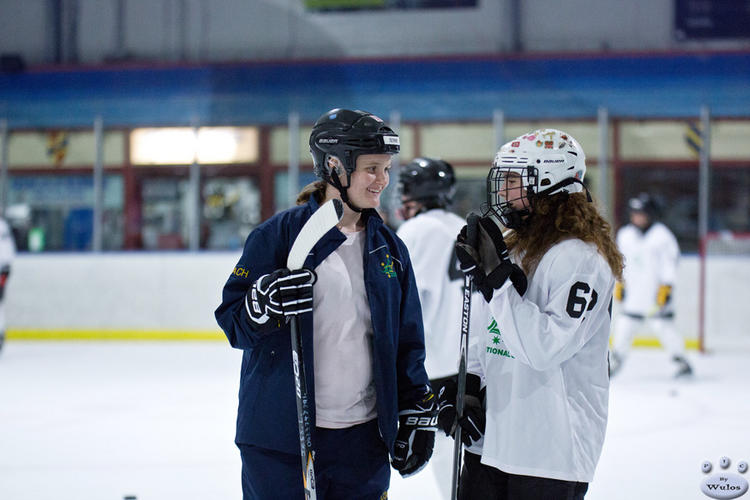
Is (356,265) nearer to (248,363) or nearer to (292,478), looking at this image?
(248,363)

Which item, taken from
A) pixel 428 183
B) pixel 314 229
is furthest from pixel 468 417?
pixel 428 183

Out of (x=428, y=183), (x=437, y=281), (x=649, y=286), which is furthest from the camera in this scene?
(x=649, y=286)

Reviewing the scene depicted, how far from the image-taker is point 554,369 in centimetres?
163

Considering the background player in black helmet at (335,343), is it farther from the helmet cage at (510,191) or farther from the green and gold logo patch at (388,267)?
the helmet cage at (510,191)

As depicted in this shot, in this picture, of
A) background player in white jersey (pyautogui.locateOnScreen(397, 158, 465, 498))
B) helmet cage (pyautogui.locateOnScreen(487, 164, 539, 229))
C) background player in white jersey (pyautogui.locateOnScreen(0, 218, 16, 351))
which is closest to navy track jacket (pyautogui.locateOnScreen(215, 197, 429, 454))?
helmet cage (pyautogui.locateOnScreen(487, 164, 539, 229))

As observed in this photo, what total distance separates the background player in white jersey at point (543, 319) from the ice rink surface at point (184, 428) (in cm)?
160

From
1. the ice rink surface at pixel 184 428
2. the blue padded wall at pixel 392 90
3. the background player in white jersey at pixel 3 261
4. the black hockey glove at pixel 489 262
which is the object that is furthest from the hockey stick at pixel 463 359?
the blue padded wall at pixel 392 90

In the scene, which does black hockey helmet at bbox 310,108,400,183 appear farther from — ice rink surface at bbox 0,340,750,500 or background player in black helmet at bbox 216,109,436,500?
ice rink surface at bbox 0,340,750,500

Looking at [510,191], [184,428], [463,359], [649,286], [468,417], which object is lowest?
[184,428]

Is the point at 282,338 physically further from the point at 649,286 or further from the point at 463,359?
the point at 649,286

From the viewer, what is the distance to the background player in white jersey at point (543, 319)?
1575 millimetres

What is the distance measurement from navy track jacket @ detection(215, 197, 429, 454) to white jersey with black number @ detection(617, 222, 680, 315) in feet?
15.9

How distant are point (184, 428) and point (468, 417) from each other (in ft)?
9.78

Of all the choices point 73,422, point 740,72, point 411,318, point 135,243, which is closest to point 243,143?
point 135,243
